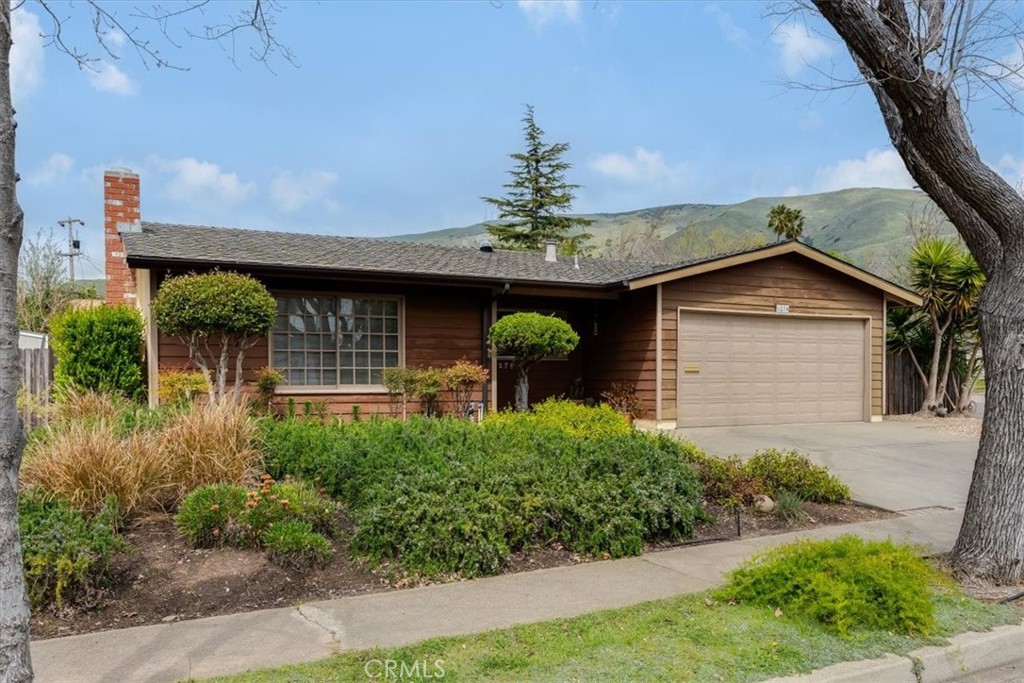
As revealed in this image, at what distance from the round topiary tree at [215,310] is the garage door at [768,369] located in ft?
24.4

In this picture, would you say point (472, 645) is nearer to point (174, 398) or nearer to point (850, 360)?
point (174, 398)

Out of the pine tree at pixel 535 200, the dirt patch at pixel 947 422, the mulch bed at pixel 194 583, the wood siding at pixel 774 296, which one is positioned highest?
the pine tree at pixel 535 200

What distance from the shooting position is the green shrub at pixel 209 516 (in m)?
5.31

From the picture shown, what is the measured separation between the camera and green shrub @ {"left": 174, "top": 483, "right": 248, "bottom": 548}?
5.31 metres

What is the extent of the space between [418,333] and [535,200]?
26483 mm

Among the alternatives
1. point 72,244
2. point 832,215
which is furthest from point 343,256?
point 832,215

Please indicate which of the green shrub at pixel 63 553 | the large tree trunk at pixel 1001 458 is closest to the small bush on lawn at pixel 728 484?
the large tree trunk at pixel 1001 458

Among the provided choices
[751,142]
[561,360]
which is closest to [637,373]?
[561,360]

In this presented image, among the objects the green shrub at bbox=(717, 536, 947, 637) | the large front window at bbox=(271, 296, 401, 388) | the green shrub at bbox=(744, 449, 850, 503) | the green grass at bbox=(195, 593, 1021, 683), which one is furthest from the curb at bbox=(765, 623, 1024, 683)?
the large front window at bbox=(271, 296, 401, 388)

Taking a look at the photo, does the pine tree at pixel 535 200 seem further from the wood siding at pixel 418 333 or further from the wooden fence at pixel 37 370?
the wooden fence at pixel 37 370

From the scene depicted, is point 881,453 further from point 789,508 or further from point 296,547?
point 296,547

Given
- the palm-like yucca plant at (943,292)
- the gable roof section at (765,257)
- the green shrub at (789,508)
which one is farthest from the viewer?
the palm-like yucca plant at (943,292)

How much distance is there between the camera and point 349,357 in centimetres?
1254

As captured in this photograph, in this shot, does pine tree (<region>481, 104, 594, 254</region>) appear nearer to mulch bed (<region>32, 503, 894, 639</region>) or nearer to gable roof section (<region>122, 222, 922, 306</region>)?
gable roof section (<region>122, 222, 922, 306</region>)
